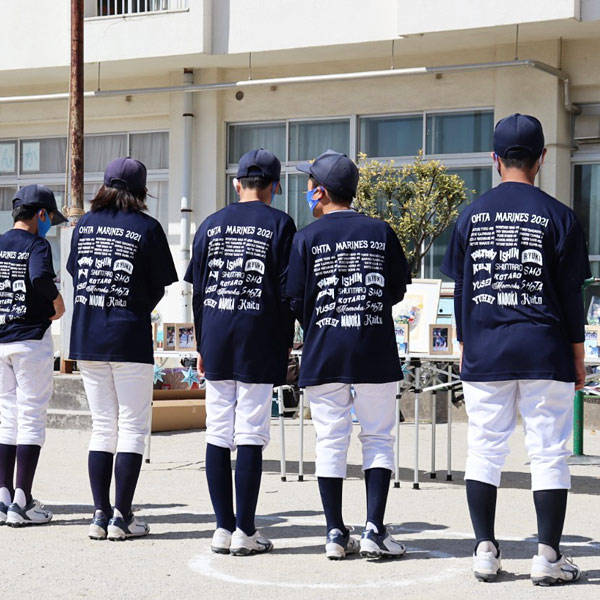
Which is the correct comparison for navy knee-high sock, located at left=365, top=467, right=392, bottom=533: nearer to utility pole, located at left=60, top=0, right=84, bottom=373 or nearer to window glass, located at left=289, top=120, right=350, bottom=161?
utility pole, located at left=60, top=0, right=84, bottom=373

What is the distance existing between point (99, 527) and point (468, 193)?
36.9 feet

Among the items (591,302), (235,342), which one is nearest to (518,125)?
(235,342)

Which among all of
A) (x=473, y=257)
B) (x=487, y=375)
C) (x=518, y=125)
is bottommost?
(x=487, y=375)

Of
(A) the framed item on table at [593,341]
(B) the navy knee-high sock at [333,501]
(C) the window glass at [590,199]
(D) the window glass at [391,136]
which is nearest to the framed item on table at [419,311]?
(A) the framed item on table at [593,341]

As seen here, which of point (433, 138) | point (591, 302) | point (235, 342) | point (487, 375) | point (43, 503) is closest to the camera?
point (487, 375)

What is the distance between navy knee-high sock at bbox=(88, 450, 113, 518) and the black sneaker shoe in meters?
0.03

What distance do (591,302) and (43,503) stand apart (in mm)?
8530

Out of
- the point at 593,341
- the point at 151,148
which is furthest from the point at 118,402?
the point at 151,148

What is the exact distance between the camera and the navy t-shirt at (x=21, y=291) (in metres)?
7.45

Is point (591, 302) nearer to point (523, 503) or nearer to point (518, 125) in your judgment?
point (523, 503)

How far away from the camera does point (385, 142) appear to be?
59.6ft

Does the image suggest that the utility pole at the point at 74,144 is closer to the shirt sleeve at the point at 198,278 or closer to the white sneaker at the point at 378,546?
the shirt sleeve at the point at 198,278

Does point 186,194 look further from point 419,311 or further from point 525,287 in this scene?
point 525,287

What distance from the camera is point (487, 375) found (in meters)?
5.77
